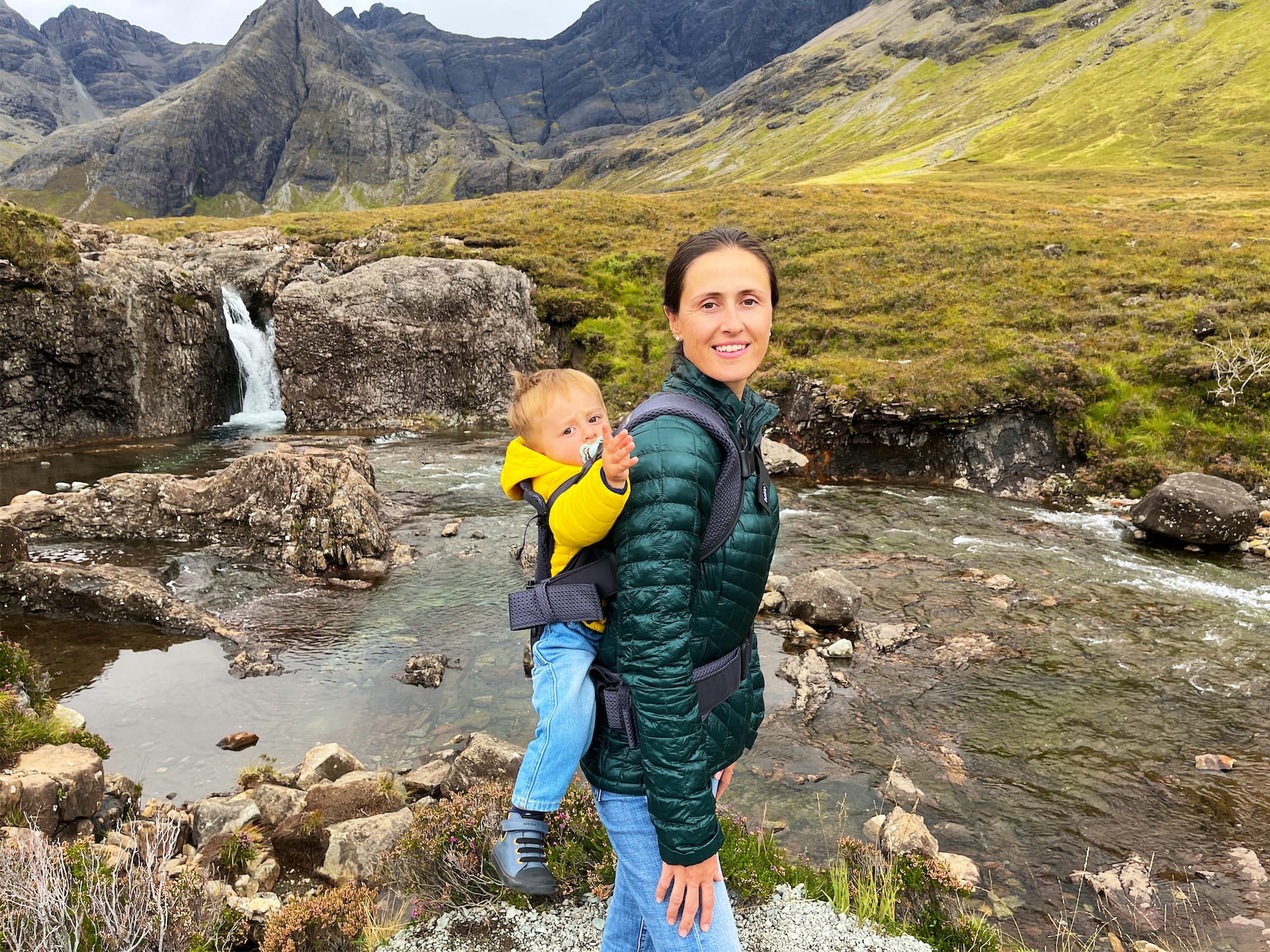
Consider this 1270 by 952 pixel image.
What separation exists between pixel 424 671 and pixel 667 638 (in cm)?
924

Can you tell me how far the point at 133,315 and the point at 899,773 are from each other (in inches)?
1336

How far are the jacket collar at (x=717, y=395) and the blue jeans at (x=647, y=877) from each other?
5.79ft

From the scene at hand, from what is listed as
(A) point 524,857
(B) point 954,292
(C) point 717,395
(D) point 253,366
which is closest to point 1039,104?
(B) point 954,292

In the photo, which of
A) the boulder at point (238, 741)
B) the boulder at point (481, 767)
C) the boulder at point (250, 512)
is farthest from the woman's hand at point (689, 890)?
the boulder at point (250, 512)

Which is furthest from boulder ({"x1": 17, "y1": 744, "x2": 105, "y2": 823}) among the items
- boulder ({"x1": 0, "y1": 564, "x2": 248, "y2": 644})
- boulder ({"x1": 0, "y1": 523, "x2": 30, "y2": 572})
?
boulder ({"x1": 0, "y1": 523, "x2": 30, "y2": 572})

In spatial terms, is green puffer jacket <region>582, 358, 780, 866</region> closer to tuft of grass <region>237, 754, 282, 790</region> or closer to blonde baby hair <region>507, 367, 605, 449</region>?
blonde baby hair <region>507, 367, 605, 449</region>

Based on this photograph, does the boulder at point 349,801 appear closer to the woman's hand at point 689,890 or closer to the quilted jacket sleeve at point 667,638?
the woman's hand at point 689,890

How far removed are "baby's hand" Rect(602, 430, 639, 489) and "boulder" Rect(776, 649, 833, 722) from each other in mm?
8336

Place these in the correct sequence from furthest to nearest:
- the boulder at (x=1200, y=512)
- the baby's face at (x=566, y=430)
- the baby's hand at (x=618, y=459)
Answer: the boulder at (x=1200, y=512)
the baby's face at (x=566, y=430)
the baby's hand at (x=618, y=459)

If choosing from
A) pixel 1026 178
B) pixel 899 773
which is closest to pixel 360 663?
pixel 899 773

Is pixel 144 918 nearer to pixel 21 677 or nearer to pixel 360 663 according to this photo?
pixel 21 677

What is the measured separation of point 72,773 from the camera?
6309mm

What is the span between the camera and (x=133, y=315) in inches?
1102

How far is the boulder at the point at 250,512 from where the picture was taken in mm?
14898
